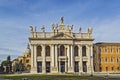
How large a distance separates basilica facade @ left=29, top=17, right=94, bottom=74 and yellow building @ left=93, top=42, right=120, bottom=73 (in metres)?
6.55

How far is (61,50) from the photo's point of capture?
356 feet

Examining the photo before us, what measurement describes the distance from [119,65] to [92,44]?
14.6m

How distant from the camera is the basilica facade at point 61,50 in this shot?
106 metres

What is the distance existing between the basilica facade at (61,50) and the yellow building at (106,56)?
6.55 m

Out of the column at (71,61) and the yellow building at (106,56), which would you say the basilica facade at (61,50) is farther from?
the yellow building at (106,56)

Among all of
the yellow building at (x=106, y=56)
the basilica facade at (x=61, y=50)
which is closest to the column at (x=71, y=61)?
the basilica facade at (x=61, y=50)

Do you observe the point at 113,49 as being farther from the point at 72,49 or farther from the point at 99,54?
the point at 72,49

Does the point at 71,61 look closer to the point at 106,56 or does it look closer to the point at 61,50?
the point at 61,50

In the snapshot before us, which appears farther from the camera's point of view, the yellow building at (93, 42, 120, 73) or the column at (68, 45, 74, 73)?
the yellow building at (93, 42, 120, 73)

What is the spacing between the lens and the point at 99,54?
114m

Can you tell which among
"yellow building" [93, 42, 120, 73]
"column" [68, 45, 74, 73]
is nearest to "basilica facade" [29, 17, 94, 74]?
"column" [68, 45, 74, 73]

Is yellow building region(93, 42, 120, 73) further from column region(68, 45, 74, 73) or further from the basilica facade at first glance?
column region(68, 45, 74, 73)

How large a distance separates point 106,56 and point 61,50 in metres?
17.6

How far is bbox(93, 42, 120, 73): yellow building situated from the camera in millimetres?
113625
